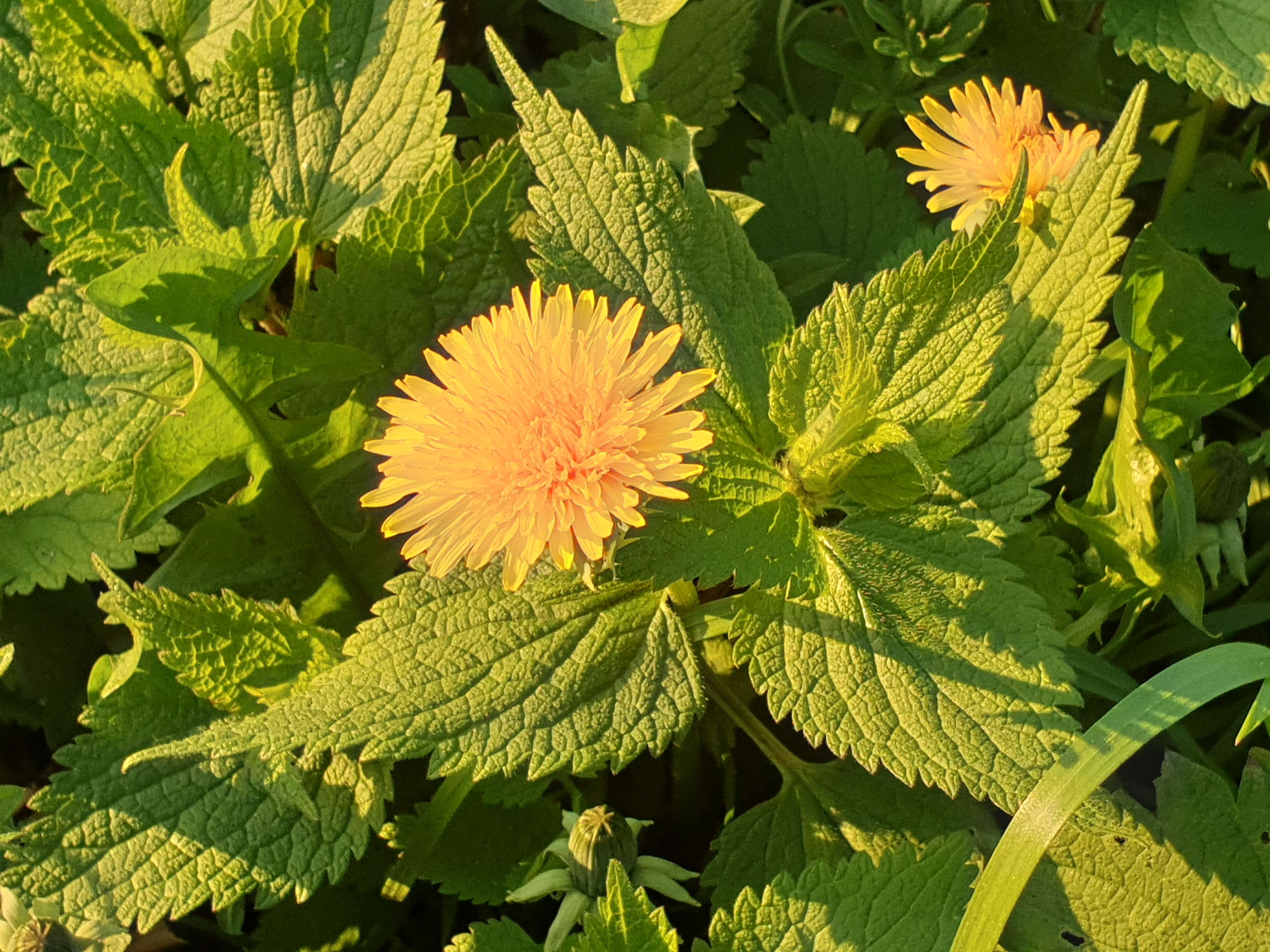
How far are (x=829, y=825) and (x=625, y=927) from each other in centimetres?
35

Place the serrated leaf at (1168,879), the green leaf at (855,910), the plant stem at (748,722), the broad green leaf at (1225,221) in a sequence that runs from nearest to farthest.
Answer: the green leaf at (855,910), the serrated leaf at (1168,879), the plant stem at (748,722), the broad green leaf at (1225,221)

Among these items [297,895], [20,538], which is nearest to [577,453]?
[297,895]

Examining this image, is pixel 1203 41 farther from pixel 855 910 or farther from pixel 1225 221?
pixel 855 910

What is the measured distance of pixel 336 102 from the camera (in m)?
1.34

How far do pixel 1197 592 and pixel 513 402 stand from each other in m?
0.73

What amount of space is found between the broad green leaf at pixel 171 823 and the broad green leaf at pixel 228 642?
71 millimetres

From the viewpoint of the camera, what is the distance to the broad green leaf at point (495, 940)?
108 cm

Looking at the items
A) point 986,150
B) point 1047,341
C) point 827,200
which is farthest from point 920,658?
point 827,200

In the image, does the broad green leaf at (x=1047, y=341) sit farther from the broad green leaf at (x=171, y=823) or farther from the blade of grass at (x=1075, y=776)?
the broad green leaf at (x=171, y=823)

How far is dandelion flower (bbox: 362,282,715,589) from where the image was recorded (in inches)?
37.6

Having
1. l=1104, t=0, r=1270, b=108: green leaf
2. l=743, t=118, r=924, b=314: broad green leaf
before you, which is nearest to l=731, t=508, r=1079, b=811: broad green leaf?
l=743, t=118, r=924, b=314: broad green leaf

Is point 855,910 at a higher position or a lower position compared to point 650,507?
lower

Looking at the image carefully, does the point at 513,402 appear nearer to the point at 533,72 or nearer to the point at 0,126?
the point at 0,126

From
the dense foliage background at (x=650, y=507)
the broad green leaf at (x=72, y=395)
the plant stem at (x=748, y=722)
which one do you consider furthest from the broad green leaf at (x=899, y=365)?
the broad green leaf at (x=72, y=395)
